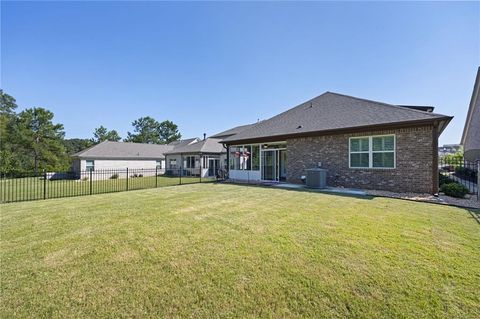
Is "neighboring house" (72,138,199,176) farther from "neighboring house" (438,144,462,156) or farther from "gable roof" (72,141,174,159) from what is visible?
"neighboring house" (438,144,462,156)

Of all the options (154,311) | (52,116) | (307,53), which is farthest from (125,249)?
(52,116)

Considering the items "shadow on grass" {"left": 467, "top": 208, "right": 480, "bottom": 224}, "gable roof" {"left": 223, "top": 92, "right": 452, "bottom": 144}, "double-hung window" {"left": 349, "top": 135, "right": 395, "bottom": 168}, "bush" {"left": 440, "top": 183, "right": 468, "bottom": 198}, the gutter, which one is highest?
"gable roof" {"left": 223, "top": 92, "right": 452, "bottom": 144}

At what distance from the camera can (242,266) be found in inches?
124

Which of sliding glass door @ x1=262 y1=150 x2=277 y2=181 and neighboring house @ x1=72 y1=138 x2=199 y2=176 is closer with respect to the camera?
sliding glass door @ x1=262 y1=150 x2=277 y2=181

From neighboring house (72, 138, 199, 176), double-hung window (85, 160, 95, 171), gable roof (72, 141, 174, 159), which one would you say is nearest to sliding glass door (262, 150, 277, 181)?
neighboring house (72, 138, 199, 176)

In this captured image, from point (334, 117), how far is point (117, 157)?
2610cm

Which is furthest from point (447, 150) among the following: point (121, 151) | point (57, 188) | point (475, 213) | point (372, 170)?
point (57, 188)

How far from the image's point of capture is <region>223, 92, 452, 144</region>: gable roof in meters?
9.96

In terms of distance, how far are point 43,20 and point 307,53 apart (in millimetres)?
12983

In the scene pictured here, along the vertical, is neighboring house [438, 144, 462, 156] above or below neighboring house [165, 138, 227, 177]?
above

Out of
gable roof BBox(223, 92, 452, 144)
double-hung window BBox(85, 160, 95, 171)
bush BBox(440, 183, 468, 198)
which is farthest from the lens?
double-hung window BBox(85, 160, 95, 171)

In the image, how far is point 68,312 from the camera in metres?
2.29

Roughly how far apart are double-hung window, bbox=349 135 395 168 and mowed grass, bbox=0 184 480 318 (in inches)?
194

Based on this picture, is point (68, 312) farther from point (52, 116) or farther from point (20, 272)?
point (52, 116)
